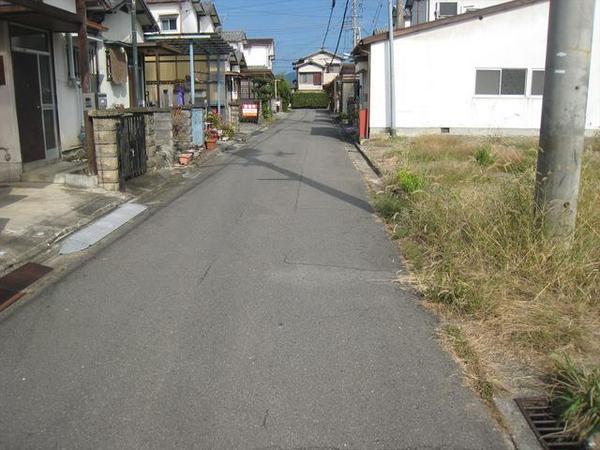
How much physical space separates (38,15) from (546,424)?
10.5m

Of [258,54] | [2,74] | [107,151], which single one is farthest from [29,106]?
[258,54]

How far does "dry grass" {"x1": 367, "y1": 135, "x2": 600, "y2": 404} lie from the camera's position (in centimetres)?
429

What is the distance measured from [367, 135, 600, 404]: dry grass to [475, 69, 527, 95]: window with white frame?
Result: 1616 centimetres

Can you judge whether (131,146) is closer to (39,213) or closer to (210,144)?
(39,213)

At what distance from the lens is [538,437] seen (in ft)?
10.7

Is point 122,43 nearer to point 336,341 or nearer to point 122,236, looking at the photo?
point 122,236

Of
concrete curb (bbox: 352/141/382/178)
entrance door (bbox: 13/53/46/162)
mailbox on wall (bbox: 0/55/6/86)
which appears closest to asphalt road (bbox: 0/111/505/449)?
mailbox on wall (bbox: 0/55/6/86)

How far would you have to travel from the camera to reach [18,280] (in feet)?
19.9

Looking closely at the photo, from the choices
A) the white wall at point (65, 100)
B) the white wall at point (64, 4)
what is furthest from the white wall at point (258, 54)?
the white wall at point (65, 100)

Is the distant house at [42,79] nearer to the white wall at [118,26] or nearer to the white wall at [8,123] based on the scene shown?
the white wall at [8,123]

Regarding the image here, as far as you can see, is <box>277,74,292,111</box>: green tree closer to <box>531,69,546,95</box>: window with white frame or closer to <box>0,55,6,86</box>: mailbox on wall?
<box>531,69,546,95</box>: window with white frame

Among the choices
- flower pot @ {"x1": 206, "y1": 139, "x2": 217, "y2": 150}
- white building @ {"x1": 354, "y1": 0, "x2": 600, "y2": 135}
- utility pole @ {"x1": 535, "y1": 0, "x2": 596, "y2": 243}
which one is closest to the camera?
utility pole @ {"x1": 535, "y1": 0, "x2": 596, "y2": 243}

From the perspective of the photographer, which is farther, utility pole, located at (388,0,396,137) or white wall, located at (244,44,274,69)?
white wall, located at (244,44,274,69)

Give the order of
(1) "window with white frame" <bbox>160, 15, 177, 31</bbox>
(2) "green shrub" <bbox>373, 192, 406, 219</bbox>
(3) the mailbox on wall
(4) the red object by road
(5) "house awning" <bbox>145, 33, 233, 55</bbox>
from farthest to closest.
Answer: (1) "window with white frame" <bbox>160, 15, 177, 31</bbox> < (4) the red object by road < (5) "house awning" <bbox>145, 33, 233, 55</bbox> < (3) the mailbox on wall < (2) "green shrub" <bbox>373, 192, 406, 219</bbox>
